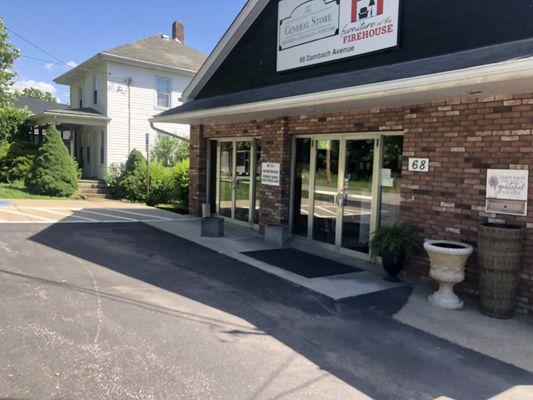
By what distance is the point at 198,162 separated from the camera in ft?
41.1

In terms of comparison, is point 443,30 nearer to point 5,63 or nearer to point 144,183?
point 144,183

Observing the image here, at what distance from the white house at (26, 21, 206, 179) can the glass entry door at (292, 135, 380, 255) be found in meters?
10.1

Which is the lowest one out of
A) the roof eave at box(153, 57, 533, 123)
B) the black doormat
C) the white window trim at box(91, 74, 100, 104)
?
the black doormat

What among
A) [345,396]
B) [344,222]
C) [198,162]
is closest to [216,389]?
[345,396]

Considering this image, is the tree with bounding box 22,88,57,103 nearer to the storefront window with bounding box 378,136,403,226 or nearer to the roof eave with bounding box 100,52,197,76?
the roof eave with bounding box 100,52,197,76

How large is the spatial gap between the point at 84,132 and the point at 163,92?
4836mm

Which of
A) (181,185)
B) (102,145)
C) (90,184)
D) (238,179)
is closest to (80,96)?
(102,145)

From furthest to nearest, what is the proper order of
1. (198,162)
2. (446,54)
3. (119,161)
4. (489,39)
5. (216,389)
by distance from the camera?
(119,161) < (198,162) < (446,54) < (489,39) < (216,389)

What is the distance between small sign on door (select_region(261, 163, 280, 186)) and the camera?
9719mm

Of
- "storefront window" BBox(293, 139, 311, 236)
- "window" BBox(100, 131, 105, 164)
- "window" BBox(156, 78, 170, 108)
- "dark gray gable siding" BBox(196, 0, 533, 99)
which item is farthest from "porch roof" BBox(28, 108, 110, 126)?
"storefront window" BBox(293, 139, 311, 236)

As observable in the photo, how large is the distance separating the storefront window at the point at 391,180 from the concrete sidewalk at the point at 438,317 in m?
0.92

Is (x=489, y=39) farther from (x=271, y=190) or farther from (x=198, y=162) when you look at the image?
(x=198, y=162)

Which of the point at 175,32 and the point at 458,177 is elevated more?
the point at 175,32

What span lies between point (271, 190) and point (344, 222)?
6.94 ft
